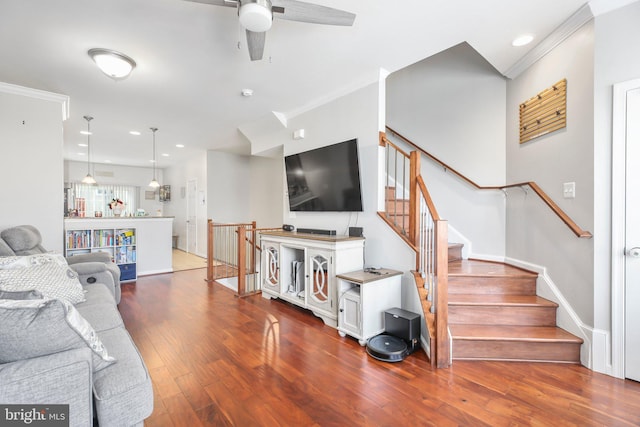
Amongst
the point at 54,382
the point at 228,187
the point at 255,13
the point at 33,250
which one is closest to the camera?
the point at 54,382

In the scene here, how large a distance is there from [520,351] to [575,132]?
179 centimetres

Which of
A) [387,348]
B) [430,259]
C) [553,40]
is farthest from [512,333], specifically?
[553,40]

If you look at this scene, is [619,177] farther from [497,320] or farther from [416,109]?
[416,109]

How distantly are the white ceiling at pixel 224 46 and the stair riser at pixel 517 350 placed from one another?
2517 millimetres

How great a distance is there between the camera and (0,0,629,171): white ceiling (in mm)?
2072

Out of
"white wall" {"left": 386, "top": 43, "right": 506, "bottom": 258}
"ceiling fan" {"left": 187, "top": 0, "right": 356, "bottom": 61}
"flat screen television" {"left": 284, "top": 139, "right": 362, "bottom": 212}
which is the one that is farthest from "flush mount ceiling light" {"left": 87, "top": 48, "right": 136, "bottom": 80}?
"white wall" {"left": 386, "top": 43, "right": 506, "bottom": 258}

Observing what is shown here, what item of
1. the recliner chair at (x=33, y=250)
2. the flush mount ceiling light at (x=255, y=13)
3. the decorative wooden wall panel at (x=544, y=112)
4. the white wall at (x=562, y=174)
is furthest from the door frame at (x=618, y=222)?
the recliner chair at (x=33, y=250)

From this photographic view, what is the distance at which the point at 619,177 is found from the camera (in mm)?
1982

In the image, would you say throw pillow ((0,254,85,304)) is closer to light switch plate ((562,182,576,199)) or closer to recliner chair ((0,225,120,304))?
recliner chair ((0,225,120,304))

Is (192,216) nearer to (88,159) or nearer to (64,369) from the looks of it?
(88,159)

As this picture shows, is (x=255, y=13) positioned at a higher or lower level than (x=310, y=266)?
higher

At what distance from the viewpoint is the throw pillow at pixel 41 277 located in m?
1.74

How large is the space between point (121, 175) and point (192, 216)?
10.7ft

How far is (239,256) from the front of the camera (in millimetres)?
4066
